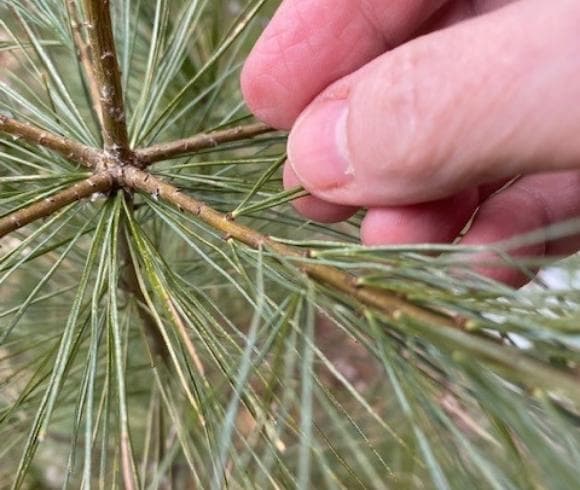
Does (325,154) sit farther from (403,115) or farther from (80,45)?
(80,45)

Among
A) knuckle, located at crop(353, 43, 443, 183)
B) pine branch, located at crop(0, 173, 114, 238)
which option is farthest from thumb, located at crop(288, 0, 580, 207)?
pine branch, located at crop(0, 173, 114, 238)

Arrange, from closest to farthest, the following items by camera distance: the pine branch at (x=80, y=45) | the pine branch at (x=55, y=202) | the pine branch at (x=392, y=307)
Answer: the pine branch at (x=392, y=307) → the pine branch at (x=55, y=202) → the pine branch at (x=80, y=45)

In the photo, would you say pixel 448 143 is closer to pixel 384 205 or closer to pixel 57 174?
pixel 384 205

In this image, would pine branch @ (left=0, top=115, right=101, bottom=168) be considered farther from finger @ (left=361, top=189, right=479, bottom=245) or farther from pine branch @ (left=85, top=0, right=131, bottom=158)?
finger @ (left=361, top=189, right=479, bottom=245)

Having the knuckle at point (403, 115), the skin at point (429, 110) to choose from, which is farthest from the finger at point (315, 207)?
the knuckle at point (403, 115)

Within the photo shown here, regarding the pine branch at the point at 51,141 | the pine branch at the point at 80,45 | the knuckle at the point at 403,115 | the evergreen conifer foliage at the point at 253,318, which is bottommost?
the evergreen conifer foliage at the point at 253,318

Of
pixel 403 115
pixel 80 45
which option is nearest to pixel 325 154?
pixel 403 115

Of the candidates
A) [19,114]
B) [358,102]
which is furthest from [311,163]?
[19,114]

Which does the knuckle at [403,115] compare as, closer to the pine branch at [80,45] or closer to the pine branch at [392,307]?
the pine branch at [392,307]
